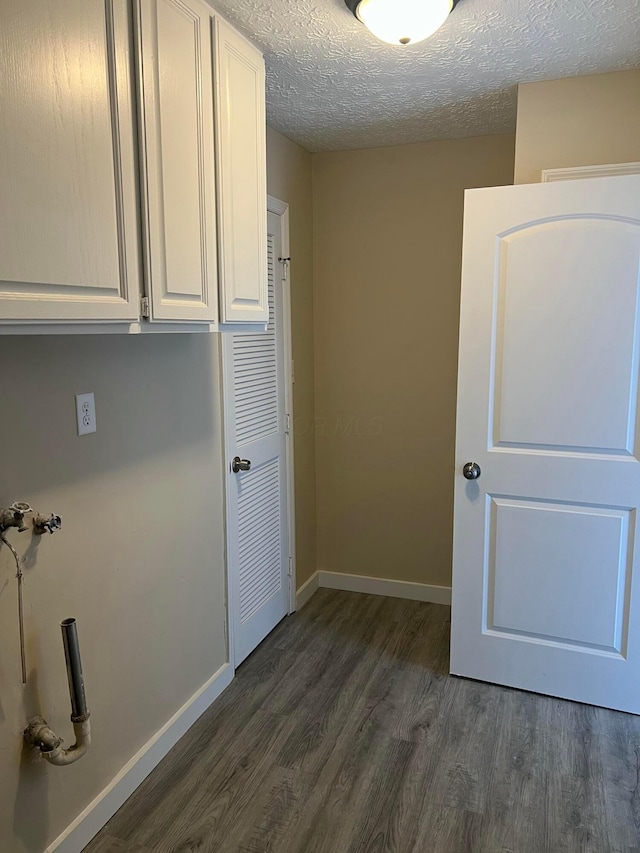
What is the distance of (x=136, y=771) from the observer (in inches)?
82.2

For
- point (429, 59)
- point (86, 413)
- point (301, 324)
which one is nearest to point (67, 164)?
point (86, 413)

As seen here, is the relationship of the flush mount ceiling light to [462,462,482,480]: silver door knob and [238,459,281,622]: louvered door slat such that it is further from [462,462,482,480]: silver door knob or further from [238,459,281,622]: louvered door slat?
[238,459,281,622]: louvered door slat

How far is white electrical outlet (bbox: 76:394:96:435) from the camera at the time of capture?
5.79 feet

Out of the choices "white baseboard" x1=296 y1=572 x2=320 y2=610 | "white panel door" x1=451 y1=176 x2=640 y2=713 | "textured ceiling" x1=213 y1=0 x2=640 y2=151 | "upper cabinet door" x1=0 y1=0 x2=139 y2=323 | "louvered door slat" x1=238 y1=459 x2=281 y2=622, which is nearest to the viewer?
"upper cabinet door" x1=0 y1=0 x2=139 y2=323

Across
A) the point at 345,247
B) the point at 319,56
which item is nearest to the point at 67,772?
the point at 319,56

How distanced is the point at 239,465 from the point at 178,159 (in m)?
1.37

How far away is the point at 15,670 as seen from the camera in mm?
1604

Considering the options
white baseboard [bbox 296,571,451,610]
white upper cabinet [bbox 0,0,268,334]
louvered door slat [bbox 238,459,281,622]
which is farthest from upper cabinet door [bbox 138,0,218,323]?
white baseboard [bbox 296,571,451,610]

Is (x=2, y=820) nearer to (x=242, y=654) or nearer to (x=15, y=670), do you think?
(x=15, y=670)

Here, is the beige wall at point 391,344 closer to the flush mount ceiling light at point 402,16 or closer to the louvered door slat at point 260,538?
the louvered door slat at point 260,538

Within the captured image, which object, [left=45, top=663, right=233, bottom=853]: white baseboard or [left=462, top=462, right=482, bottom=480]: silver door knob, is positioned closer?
[left=45, top=663, right=233, bottom=853]: white baseboard

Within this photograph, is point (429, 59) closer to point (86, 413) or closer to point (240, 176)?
point (240, 176)

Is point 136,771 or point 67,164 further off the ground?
point 67,164

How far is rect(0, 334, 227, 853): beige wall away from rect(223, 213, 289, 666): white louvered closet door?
0.14m
